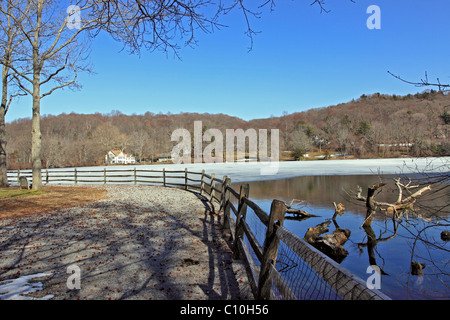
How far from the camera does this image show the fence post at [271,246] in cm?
298

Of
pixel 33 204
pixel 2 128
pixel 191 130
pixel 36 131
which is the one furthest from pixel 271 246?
pixel 191 130

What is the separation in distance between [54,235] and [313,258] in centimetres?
684

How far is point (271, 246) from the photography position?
3.03m

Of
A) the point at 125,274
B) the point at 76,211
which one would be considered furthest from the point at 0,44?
the point at 125,274

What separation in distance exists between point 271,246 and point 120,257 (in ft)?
11.4

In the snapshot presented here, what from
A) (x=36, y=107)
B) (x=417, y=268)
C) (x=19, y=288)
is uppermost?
(x=36, y=107)

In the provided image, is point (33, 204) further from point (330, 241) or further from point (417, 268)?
point (417, 268)

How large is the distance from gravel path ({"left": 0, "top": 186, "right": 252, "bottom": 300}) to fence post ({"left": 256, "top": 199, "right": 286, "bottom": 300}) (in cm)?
87

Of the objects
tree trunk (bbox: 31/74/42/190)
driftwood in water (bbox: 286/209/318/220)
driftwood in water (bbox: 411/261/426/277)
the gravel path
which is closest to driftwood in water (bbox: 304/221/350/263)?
driftwood in water (bbox: 411/261/426/277)

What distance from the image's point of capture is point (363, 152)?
7894cm

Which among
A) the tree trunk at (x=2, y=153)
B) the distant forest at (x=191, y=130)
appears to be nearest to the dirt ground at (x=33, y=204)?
the tree trunk at (x=2, y=153)

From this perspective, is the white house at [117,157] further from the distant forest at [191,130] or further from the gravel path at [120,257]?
the gravel path at [120,257]

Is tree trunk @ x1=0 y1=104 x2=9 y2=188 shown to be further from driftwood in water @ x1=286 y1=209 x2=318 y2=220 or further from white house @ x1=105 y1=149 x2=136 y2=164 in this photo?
white house @ x1=105 y1=149 x2=136 y2=164

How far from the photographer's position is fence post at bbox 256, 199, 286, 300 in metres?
2.98
